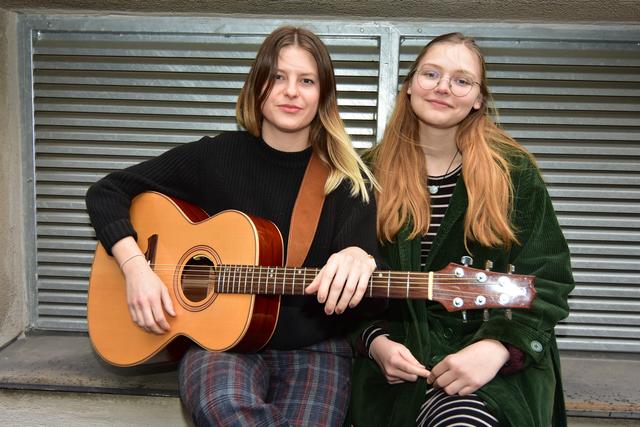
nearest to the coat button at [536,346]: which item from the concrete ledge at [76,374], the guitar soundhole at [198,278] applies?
the guitar soundhole at [198,278]

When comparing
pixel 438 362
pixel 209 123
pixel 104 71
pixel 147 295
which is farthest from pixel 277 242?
pixel 104 71

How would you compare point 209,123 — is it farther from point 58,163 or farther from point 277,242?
point 277,242

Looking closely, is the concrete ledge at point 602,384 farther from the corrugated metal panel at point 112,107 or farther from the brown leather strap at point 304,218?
the corrugated metal panel at point 112,107

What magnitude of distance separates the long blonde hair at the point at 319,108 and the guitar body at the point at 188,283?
35 centimetres

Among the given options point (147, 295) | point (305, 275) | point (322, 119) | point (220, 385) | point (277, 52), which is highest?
point (277, 52)

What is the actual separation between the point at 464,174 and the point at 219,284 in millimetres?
954

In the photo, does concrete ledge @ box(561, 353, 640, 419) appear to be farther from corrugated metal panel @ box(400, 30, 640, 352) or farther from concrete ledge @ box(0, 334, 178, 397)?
concrete ledge @ box(0, 334, 178, 397)

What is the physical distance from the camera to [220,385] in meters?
2.04

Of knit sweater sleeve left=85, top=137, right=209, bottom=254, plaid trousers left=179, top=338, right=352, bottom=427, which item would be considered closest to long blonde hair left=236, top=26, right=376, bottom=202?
knit sweater sleeve left=85, top=137, right=209, bottom=254

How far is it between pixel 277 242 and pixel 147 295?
49cm

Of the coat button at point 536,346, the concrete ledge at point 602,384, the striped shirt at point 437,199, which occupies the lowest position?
the concrete ledge at point 602,384

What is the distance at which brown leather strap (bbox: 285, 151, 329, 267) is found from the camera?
91.6 inches

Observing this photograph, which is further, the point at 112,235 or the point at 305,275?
the point at 112,235

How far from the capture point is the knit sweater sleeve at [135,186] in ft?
7.79
